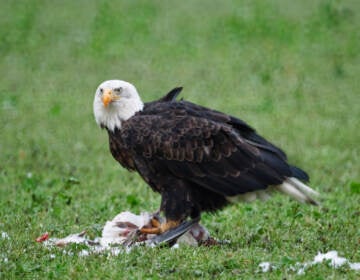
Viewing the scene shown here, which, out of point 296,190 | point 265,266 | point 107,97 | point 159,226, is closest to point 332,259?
point 265,266

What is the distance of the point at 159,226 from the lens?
308 inches

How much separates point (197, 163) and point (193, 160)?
2.1 inches

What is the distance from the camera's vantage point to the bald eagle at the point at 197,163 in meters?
7.52

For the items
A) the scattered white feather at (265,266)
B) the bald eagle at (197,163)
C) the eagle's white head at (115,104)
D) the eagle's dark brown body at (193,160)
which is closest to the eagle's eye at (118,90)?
the eagle's white head at (115,104)

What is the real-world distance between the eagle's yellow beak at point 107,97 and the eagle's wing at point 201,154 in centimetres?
29

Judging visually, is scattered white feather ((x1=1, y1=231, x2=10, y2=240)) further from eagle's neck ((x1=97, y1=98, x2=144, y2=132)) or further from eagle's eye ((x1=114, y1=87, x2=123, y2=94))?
eagle's eye ((x1=114, y1=87, x2=123, y2=94))

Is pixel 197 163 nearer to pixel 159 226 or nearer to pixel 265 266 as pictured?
pixel 159 226

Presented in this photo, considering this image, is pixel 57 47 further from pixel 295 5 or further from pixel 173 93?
pixel 173 93

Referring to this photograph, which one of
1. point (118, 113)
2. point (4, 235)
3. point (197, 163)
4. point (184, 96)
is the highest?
point (118, 113)

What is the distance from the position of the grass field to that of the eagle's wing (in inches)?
23.1

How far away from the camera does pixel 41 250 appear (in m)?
7.11

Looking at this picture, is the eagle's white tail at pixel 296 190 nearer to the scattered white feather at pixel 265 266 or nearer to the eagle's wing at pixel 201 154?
the eagle's wing at pixel 201 154

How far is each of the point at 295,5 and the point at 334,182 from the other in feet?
33.8

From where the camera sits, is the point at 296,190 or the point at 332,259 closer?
the point at 332,259
